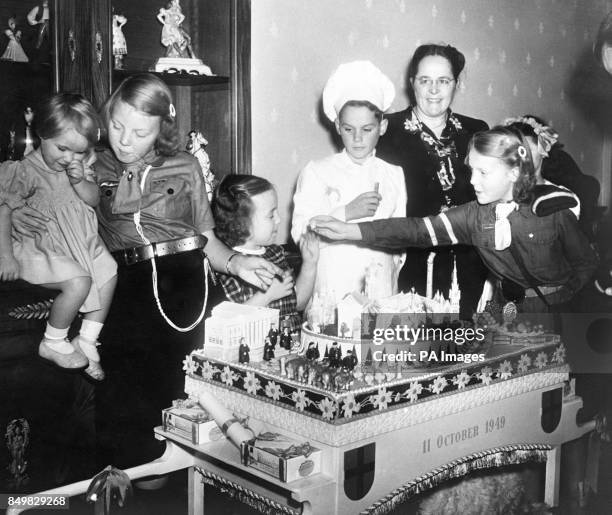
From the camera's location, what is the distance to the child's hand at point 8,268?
1.97 metres

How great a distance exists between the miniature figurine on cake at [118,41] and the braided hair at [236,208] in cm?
55

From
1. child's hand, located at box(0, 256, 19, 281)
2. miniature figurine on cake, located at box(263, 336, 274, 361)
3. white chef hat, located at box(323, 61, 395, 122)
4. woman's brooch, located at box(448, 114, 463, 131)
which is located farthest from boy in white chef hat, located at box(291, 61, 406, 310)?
child's hand, located at box(0, 256, 19, 281)

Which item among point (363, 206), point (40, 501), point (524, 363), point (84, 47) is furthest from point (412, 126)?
point (40, 501)

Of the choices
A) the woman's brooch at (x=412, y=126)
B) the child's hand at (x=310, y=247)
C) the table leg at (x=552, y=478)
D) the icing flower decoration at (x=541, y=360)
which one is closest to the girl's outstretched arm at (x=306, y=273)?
the child's hand at (x=310, y=247)

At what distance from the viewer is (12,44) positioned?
220 cm

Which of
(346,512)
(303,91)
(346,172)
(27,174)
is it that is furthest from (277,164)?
(346,512)

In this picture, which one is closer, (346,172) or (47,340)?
(47,340)

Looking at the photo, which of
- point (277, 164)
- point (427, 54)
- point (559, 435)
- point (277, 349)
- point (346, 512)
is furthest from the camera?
point (277, 164)

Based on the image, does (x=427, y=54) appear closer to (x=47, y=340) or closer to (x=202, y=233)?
(x=202, y=233)

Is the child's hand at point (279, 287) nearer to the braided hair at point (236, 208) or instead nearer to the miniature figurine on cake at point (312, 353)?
the braided hair at point (236, 208)

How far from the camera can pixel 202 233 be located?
2.36 meters

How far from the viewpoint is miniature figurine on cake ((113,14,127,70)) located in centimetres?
258

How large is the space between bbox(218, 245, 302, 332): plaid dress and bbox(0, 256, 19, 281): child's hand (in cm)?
66

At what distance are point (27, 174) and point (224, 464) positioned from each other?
91cm
